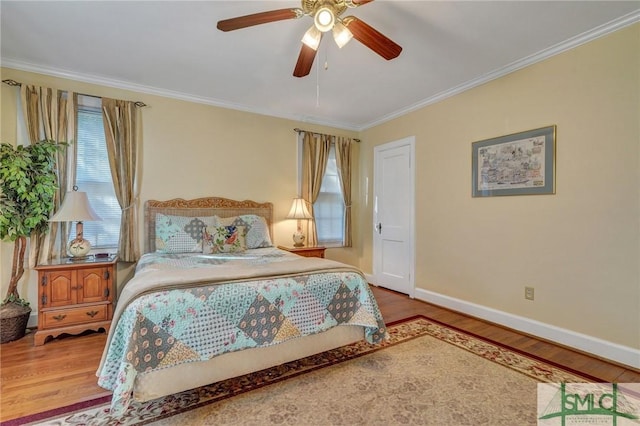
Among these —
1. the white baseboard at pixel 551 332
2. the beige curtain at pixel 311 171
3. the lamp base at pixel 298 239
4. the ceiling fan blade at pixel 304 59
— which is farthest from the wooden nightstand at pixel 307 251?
the ceiling fan blade at pixel 304 59

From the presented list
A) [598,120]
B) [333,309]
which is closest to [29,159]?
[333,309]

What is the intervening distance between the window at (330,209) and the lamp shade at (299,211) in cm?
45

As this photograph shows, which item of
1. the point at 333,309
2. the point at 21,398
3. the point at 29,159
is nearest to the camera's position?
the point at 21,398

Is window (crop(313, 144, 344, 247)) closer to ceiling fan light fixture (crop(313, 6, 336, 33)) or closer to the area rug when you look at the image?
the area rug

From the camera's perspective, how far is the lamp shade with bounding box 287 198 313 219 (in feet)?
13.8

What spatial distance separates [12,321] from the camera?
263cm

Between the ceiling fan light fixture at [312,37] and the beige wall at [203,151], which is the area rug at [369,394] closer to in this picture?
the beige wall at [203,151]

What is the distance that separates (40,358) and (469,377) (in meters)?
3.33

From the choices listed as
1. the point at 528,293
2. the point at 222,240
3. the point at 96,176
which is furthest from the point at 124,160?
the point at 528,293

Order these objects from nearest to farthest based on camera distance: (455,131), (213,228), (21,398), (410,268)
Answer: (21,398) → (213,228) → (455,131) → (410,268)

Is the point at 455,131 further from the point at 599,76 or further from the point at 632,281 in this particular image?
the point at 632,281

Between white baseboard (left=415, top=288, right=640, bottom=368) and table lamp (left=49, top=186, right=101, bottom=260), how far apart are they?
3981 mm

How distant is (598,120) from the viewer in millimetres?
2434

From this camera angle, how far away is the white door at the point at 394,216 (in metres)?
4.18
